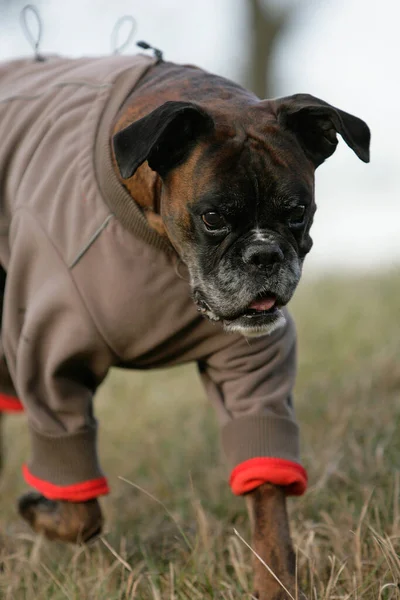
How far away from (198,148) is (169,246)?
1.19 ft

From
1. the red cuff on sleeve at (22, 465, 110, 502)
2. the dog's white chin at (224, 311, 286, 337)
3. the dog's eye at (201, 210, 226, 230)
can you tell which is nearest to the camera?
the dog's eye at (201, 210, 226, 230)

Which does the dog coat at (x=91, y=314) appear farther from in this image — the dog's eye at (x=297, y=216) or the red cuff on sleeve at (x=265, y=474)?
the dog's eye at (x=297, y=216)

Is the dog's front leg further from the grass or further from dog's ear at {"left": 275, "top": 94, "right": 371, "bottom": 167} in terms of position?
dog's ear at {"left": 275, "top": 94, "right": 371, "bottom": 167}

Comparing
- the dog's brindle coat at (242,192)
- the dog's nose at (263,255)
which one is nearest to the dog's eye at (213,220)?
the dog's brindle coat at (242,192)

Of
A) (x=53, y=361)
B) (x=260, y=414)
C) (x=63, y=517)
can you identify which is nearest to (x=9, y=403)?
(x=63, y=517)

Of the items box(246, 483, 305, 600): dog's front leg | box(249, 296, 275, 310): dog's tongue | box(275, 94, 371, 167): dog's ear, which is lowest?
box(246, 483, 305, 600): dog's front leg

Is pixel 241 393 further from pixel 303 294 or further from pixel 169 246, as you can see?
pixel 303 294

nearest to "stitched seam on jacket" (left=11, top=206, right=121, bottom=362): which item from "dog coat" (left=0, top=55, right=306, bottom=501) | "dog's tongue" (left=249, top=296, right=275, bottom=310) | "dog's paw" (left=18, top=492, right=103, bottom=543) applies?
"dog coat" (left=0, top=55, right=306, bottom=501)

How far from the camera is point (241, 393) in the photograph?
3141 millimetres

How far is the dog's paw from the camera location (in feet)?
11.0

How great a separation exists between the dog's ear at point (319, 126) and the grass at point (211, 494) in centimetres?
118

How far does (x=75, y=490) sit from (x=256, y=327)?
96cm

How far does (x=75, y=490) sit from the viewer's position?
3.31 metres

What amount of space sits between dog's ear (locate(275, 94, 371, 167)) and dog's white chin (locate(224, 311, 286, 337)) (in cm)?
56
